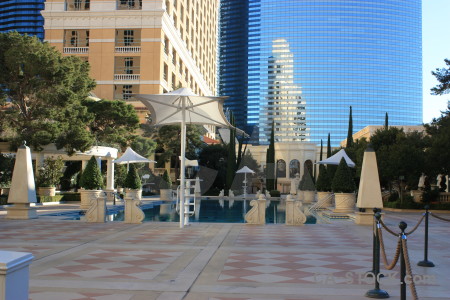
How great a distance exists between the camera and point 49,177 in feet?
94.7

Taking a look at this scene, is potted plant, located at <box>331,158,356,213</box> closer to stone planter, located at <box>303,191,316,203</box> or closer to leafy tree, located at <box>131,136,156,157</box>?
stone planter, located at <box>303,191,316,203</box>

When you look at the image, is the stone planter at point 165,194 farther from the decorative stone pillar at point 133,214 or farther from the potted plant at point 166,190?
the decorative stone pillar at point 133,214

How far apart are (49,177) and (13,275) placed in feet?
88.7

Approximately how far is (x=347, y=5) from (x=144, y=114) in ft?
306

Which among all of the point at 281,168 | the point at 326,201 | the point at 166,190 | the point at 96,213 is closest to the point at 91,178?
the point at 96,213

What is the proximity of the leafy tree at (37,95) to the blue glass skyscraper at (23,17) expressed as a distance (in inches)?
4487

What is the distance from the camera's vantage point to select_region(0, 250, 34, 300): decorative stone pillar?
3412 millimetres

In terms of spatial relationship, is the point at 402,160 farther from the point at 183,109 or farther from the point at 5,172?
the point at 5,172

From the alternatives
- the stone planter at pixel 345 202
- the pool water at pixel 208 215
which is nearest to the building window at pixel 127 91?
the pool water at pixel 208 215

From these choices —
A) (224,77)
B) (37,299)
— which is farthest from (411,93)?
(37,299)

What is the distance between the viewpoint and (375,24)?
123688 mm

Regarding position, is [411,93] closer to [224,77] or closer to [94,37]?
[224,77]

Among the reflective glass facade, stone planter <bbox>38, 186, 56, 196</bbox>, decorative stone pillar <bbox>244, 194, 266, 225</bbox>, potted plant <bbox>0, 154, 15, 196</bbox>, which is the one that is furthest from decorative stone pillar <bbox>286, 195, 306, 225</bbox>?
the reflective glass facade

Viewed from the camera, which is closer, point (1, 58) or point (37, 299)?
point (37, 299)
